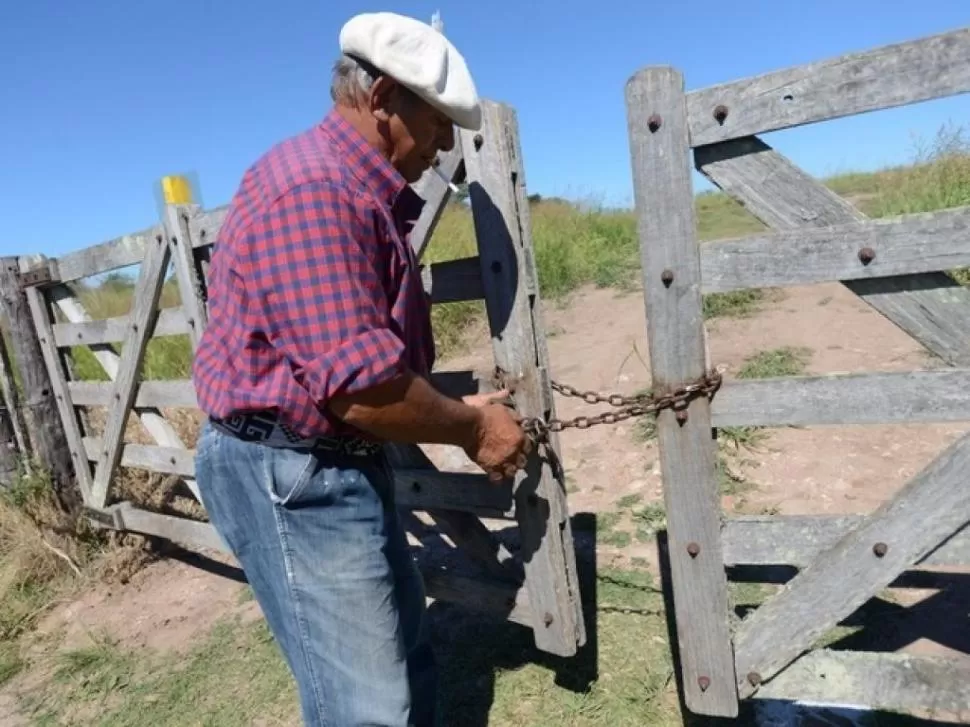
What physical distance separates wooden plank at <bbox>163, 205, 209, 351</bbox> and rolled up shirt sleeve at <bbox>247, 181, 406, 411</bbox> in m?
2.28

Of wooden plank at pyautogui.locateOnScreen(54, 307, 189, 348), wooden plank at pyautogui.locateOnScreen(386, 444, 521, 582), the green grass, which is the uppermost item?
wooden plank at pyautogui.locateOnScreen(54, 307, 189, 348)

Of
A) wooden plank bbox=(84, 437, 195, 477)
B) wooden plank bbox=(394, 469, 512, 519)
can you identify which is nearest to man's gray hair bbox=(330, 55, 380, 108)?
wooden plank bbox=(394, 469, 512, 519)

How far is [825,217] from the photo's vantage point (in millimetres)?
2096

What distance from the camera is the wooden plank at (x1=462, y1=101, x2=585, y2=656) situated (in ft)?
8.79

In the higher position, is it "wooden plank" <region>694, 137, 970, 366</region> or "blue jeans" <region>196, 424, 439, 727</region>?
"wooden plank" <region>694, 137, 970, 366</region>

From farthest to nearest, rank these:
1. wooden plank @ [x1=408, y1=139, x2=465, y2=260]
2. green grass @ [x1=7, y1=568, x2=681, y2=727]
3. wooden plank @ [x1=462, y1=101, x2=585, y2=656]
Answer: green grass @ [x1=7, y1=568, x2=681, y2=727] < wooden plank @ [x1=408, y1=139, x2=465, y2=260] < wooden plank @ [x1=462, y1=101, x2=585, y2=656]

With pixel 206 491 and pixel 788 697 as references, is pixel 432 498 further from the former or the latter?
pixel 788 697

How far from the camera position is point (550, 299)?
912cm

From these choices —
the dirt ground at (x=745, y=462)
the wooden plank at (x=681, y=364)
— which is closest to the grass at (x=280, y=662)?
the dirt ground at (x=745, y=462)

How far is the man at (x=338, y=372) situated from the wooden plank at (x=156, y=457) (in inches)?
89.5

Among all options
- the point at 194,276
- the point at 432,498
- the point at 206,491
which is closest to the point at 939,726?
the point at 432,498

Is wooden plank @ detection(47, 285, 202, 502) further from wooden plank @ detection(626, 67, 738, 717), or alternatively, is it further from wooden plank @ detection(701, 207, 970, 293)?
wooden plank @ detection(701, 207, 970, 293)

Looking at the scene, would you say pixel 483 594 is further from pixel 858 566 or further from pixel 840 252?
pixel 840 252

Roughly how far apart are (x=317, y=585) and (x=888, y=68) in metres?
1.99
